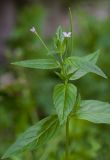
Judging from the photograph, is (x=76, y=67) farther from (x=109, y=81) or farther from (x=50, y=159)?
(x=109, y=81)

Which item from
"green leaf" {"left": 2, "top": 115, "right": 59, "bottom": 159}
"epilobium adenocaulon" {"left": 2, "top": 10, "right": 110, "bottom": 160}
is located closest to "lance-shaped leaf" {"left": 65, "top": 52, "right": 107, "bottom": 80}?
"epilobium adenocaulon" {"left": 2, "top": 10, "right": 110, "bottom": 160}

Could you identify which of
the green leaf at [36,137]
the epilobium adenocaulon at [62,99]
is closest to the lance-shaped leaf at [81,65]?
the epilobium adenocaulon at [62,99]

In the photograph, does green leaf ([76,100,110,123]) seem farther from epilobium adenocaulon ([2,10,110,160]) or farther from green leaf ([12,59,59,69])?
green leaf ([12,59,59,69])

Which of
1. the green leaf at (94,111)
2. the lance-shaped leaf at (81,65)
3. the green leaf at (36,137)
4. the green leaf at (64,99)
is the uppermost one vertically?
the lance-shaped leaf at (81,65)

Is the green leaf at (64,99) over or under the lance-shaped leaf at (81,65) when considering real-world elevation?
under

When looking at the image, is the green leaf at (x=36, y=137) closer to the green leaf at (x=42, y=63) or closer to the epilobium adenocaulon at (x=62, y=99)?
the epilobium adenocaulon at (x=62, y=99)

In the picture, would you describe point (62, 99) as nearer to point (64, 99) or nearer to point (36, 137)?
point (64, 99)

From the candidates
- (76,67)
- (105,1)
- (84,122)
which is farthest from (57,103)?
(105,1)
